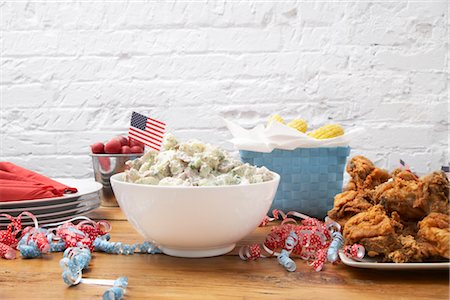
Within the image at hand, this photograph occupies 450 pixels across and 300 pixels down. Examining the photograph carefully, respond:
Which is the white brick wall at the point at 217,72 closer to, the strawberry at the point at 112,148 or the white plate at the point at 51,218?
the strawberry at the point at 112,148

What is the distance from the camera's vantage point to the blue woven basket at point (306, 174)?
4.13 ft

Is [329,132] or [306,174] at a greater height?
[329,132]

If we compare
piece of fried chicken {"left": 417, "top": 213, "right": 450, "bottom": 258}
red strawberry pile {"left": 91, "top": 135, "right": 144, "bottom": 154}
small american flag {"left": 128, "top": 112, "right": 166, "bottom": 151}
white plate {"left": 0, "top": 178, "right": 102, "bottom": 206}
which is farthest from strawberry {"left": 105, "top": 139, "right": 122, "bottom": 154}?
piece of fried chicken {"left": 417, "top": 213, "right": 450, "bottom": 258}

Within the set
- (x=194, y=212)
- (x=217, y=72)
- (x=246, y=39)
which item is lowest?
(x=194, y=212)

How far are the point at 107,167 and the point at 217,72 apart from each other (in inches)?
33.7

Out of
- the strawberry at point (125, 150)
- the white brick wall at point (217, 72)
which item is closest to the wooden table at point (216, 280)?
the strawberry at point (125, 150)

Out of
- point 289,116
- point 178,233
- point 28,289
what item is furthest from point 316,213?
point 289,116

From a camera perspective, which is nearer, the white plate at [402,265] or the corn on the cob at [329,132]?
the white plate at [402,265]

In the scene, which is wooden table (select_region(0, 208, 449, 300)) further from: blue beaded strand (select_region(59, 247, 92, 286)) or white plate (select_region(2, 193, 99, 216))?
white plate (select_region(2, 193, 99, 216))

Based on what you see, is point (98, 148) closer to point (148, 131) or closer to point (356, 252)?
point (148, 131)

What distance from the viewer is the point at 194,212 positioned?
0.84 metres

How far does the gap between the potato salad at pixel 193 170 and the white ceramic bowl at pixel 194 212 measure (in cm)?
5

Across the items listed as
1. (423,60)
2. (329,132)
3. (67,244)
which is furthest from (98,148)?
(423,60)

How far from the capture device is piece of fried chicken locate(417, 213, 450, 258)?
30.3 inches
